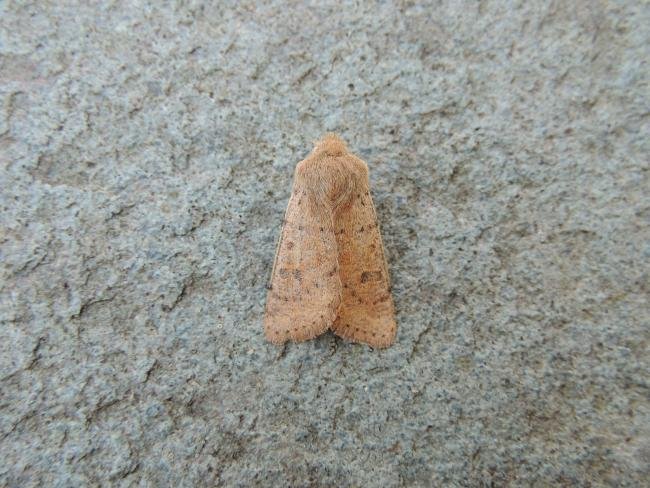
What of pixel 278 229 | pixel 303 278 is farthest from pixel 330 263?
pixel 278 229

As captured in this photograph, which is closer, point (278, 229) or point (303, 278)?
point (303, 278)

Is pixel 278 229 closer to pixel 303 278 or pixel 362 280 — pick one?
pixel 303 278

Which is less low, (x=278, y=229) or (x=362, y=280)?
(x=278, y=229)

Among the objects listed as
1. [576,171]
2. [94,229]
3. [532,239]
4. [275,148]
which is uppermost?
[275,148]

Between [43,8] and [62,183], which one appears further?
[43,8]

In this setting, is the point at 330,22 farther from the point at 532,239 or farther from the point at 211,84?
the point at 532,239

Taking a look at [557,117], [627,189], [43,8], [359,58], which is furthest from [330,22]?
[627,189]
